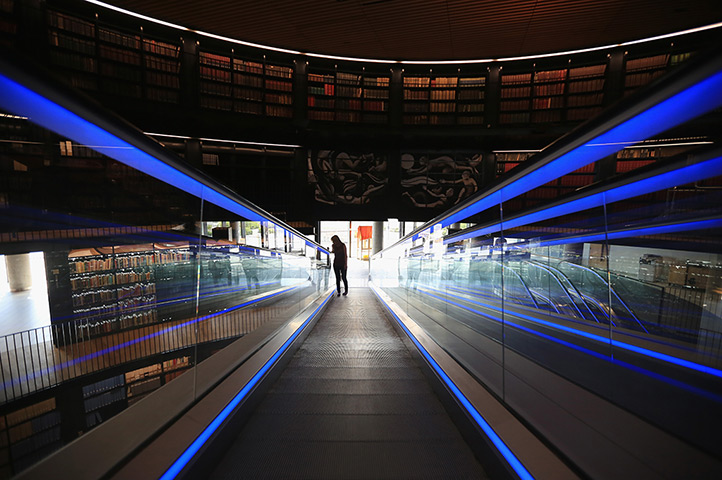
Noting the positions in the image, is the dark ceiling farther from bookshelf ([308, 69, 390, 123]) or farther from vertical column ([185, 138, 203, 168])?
vertical column ([185, 138, 203, 168])

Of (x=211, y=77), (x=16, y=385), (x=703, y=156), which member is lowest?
(x=16, y=385)

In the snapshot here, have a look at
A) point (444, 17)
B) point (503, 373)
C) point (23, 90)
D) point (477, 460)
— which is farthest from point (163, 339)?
point (444, 17)

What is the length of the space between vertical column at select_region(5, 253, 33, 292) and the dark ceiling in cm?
619

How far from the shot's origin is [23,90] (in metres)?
0.66

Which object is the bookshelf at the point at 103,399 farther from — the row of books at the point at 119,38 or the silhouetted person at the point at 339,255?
the row of books at the point at 119,38

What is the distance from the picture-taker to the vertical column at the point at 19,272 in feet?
3.09

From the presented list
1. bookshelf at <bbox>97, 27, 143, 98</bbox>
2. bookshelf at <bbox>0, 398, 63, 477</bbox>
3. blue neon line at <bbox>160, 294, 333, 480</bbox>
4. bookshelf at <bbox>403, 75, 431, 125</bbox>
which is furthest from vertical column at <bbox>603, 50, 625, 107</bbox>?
bookshelf at <bbox>97, 27, 143, 98</bbox>

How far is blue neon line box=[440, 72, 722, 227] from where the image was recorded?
639 mm

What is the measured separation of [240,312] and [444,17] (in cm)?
661

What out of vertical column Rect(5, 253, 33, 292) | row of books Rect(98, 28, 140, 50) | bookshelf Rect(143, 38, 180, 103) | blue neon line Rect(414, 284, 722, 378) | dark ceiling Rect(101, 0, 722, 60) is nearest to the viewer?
vertical column Rect(5, 253, 33, 292)

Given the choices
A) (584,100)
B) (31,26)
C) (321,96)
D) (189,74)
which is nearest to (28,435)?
(31,26)

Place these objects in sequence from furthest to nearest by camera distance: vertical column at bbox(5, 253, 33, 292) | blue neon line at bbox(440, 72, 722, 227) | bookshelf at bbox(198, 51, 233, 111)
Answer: bookshelf at bbox(198, 51, 233, 111), vertical column at bbox(5, 253, 33, 292), blue neon line at bbox(440, 72, 722, 227)

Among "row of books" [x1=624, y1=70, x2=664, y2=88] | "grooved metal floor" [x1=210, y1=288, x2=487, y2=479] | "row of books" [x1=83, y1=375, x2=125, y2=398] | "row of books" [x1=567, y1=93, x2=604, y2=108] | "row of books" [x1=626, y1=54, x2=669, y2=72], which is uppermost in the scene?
"row of books" [x1=626, y1=54, x2=669, y2=72]

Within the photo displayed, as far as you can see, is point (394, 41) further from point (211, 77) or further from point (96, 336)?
point (96, 336)
